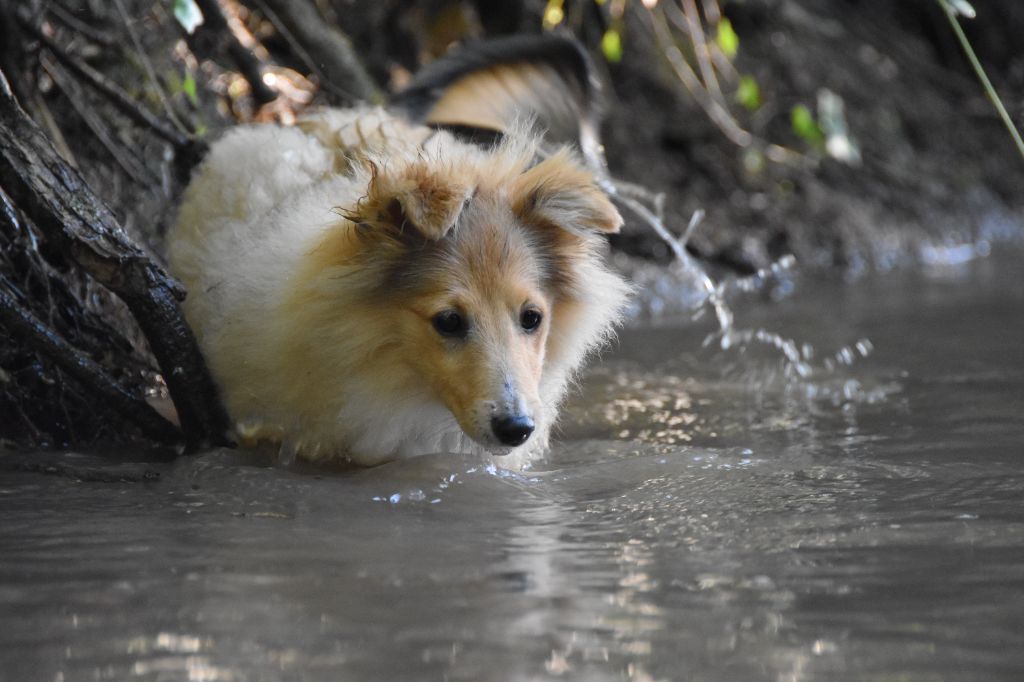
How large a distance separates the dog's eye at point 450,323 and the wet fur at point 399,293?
1.0 inches

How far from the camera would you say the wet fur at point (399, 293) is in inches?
139

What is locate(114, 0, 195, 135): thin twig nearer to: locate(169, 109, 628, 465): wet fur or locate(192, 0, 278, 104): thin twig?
locate(192, 0, 278, 104): thin twig

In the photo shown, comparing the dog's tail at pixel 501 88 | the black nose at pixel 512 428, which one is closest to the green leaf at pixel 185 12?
the dog's tail at pixel 501 88

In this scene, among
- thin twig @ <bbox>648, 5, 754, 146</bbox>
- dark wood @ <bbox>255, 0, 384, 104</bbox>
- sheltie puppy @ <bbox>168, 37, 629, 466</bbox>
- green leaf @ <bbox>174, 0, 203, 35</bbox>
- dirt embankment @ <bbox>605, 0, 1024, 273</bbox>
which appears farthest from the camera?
dirt embankment @ <bbox>605, 0, 1024, 273</bbox>

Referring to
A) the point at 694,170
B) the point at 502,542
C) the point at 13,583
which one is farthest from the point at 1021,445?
the point at 694,170

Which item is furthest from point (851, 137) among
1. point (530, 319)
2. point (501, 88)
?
point (530, 319)

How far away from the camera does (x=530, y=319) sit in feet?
12.1

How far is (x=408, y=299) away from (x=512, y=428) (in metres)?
0.56

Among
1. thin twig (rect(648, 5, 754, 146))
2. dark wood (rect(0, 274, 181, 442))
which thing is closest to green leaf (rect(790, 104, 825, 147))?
thin twig (rect(648, 5, 754, 146))

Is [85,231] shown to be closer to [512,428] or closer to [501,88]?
[512,428]

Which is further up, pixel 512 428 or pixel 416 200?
pixel 416 200

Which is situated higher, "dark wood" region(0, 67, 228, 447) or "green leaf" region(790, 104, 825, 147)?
"green leaf" region(790, 104, 825, 147)

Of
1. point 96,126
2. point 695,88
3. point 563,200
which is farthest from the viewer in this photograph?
point 695,88

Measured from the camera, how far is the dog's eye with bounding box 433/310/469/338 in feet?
11.6
